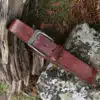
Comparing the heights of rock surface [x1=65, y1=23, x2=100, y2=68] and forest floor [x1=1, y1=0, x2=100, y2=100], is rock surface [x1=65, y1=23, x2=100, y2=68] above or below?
below

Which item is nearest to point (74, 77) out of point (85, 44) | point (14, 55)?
point (85, 44)

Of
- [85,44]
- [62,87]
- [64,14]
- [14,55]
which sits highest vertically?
[64,14]

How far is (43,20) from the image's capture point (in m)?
2.07

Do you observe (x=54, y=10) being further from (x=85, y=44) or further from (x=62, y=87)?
(x=62, y=87)

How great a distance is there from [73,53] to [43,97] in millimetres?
379

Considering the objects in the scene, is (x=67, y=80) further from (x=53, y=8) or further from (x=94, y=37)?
(x=53, y=8)

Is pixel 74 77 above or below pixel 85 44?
below

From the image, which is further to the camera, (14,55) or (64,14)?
(64,14)

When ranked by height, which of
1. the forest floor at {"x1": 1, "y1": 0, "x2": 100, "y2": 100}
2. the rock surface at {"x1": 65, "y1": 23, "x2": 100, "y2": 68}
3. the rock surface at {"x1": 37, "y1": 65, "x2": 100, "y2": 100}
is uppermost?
the forest floor at {"x1": 1, "y1": 0, "x2": 100, "y2": 100}

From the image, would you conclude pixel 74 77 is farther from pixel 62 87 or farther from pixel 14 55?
pixel 14 55

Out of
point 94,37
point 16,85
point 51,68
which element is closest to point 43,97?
point 51,68

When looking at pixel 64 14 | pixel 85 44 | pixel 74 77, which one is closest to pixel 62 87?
pixel 74 77

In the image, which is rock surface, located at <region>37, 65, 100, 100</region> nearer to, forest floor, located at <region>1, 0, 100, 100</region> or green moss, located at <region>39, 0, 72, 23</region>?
forest floor, located at <region>1, 0, 100, 100</region>

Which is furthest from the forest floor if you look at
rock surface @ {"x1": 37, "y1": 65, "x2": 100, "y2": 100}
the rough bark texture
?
rock surface @ {"x1": 37, "y1": 65, "x2": 100, "y2": 100}
